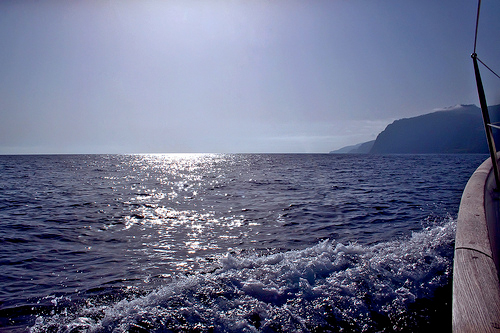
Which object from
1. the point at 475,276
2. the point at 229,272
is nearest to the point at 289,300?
the point at 229,272

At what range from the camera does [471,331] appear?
58.4 inches

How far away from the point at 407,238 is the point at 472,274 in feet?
17.5

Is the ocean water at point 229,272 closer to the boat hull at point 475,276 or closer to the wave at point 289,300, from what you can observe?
the wave at point 289,300

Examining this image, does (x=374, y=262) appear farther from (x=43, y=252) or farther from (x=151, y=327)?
(x=43, y=252)

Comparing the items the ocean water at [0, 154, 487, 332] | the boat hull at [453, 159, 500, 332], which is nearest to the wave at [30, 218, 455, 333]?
the ocean water at [0, 154, 487, 332]

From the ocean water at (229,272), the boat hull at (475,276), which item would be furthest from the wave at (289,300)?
the boat hull at (475,276)

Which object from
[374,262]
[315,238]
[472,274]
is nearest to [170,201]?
[315,238]

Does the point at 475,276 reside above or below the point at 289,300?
above

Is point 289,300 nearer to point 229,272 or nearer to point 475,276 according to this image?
point 229,272

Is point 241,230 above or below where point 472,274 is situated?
below

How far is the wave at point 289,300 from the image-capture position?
3223mm

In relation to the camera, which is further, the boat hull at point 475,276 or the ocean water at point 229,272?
the ocean water at point 229,272

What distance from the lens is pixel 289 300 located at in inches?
145

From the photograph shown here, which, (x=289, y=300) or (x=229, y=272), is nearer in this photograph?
(x=289, y=300)
